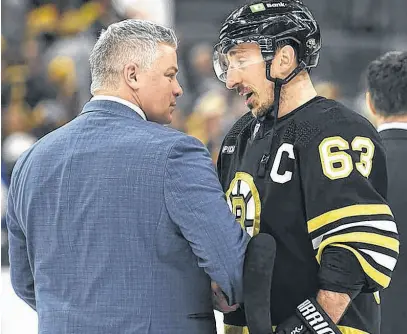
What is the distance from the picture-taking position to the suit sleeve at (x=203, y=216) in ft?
6.40

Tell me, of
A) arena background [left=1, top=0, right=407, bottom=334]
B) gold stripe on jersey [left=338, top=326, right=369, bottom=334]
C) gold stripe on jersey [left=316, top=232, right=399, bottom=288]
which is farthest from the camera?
arena background [left=1, top=0, right=407, bottom=334]

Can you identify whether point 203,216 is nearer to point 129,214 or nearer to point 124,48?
point 129,214

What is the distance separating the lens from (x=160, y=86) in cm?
210

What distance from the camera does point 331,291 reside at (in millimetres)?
1968

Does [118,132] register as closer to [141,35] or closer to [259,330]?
[141,35]

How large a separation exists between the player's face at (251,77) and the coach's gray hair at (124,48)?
17cm

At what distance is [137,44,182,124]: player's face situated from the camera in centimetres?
208

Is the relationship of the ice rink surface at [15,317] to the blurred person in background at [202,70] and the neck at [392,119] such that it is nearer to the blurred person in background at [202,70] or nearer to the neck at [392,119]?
the neck at [392,119]

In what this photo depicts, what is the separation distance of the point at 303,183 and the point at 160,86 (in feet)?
1.30

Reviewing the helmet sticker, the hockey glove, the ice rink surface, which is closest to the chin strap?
the helmet sticker

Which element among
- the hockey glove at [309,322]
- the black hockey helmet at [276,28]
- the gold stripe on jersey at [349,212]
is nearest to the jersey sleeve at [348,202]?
the gold stripe on jersey at [349,212]

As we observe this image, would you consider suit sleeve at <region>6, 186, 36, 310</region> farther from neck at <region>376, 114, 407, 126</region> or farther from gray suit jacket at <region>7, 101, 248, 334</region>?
neck at <region>376, 114, 407, 126</region>

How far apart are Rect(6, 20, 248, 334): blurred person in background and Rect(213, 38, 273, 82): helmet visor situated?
0.14 m

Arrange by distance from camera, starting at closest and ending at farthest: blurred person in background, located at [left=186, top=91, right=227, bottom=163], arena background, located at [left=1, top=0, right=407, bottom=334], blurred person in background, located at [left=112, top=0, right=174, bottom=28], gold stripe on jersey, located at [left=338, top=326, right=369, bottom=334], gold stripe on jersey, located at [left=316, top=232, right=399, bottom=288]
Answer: gold stripe on jersey, located at [left=316, top=232, right=399, bottom=288] < gold stripe on jersey, located at [left=338, top=326, right=369, bottom=334] < blurred person in background, located at [left=186, top=91, right=227, bottom=163] < arena background, located at [left=1, top=0, right=407, bottom=334] < blurred person in background, located at [left=112, top=0, right=174, bottom=28]
